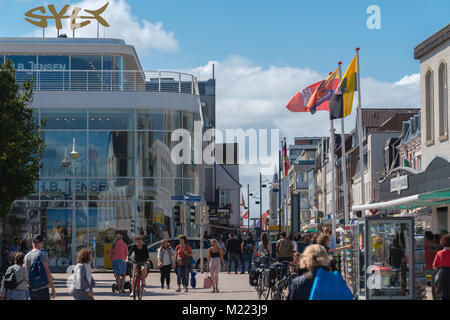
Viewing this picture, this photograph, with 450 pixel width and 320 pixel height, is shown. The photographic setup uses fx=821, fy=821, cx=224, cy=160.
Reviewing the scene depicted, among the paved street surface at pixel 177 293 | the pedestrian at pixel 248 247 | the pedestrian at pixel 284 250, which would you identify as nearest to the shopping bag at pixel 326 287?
the paved street surface at pixel 177 293

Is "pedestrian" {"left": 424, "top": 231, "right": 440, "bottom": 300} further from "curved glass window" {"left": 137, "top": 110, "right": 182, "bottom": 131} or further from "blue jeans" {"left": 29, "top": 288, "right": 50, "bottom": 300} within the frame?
"curved glass window" {"left": 137, "top": 110, "right": 182, "bottom": 131}

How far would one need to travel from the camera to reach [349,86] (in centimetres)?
2981

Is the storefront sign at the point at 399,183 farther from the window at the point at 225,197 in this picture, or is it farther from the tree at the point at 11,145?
the window at the point at 225,197

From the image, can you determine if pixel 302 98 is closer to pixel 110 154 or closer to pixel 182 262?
pixel 182 262

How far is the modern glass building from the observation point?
146 ft

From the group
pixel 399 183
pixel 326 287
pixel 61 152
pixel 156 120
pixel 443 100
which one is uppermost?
pixel 156 120

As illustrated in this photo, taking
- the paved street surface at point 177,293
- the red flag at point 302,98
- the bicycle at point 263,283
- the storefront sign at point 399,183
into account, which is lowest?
the paved street surface at point 177,293

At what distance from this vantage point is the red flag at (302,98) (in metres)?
30.5

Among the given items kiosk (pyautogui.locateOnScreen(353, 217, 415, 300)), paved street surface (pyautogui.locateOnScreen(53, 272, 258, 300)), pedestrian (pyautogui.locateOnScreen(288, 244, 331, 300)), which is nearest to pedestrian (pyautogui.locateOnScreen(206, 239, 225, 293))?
paved street surface (pyautogui.locateOnScreen(53, 272, 258, 300))

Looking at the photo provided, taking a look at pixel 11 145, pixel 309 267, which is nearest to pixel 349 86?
pixel 11 145

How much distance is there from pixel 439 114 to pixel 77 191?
2179 cm

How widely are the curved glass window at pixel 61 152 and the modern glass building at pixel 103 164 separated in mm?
55

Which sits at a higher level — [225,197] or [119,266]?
[225,197]

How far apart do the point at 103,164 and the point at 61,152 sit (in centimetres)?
238
